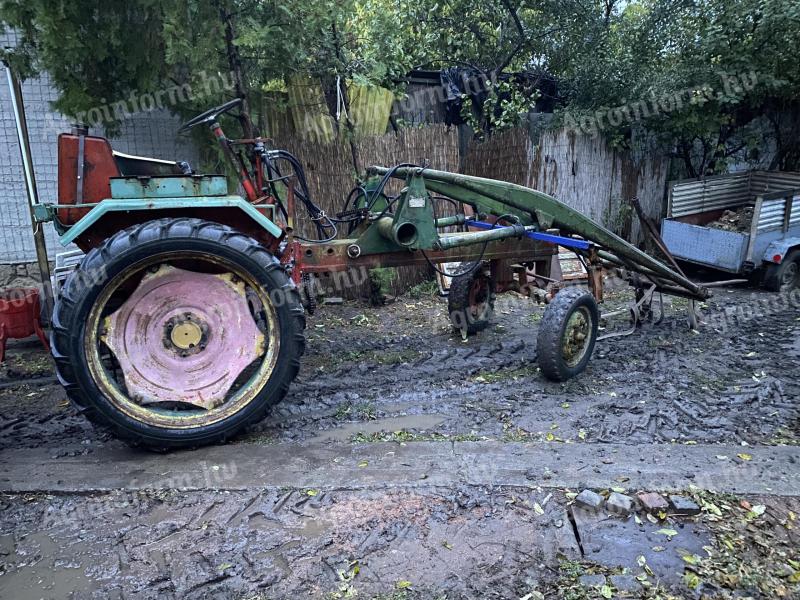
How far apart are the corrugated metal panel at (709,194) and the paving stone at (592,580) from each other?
23.2ft

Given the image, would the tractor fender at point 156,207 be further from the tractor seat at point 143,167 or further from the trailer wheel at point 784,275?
the trailer wheel at point 784,275

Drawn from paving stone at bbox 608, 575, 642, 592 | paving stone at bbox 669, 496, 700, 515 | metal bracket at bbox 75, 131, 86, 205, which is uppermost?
metal bracket at bbox 75, 131, 86, 205

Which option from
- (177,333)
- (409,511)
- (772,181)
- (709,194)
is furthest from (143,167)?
(772,181)

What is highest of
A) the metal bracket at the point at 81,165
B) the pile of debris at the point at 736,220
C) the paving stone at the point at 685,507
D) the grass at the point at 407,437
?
the metal bracket at the point at 81,165

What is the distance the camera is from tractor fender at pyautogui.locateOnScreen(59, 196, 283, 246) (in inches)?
122

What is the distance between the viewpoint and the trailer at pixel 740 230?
7.47 m

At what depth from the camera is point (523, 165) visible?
8336 mm

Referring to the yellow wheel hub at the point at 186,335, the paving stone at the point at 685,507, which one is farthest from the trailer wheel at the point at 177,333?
the paving stone at the point at 685,507

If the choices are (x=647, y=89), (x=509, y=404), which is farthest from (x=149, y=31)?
(x=647, y=89)

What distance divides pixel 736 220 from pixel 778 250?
1040 mm

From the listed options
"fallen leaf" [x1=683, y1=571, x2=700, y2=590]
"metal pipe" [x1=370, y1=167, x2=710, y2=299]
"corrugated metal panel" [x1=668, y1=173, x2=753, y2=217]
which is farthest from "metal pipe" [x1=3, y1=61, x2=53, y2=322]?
"corrugated metal panel" [x1=668, y1=173, x2=753, y2=217]

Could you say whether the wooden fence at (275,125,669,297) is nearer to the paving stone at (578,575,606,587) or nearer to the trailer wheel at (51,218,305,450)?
the trailer wheel at (51,218,305,450)

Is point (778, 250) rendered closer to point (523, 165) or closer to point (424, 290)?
point (523, 165)

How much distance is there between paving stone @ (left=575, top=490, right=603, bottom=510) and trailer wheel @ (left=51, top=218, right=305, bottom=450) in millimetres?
1712
